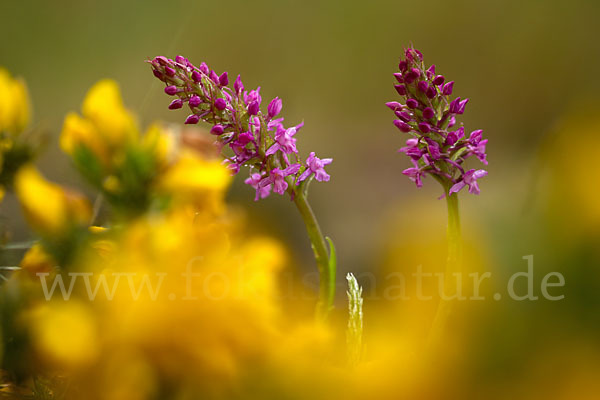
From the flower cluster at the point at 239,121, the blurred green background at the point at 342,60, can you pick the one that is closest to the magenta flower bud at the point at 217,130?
the flower cluster at the point at 239,121

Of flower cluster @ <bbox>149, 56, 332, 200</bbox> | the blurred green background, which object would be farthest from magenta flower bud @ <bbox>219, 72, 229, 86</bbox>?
the blurred green background

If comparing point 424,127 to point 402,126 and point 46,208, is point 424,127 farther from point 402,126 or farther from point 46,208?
point 46,208

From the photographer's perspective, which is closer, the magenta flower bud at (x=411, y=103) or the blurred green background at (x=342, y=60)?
the magenta flower bud at (x=411, y=103)

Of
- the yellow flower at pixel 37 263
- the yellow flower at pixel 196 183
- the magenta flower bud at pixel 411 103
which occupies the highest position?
the magenta flower bud at pixel 411 103

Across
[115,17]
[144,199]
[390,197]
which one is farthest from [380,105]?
[144,199]

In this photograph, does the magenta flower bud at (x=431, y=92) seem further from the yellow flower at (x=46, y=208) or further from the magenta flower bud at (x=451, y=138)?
the yellow flower at (x=46, y=208)

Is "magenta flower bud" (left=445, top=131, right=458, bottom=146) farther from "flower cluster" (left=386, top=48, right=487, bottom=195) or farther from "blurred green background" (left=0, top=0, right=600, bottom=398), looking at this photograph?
"blurred green background" (left=0, top=0, right=600, bottom=398)

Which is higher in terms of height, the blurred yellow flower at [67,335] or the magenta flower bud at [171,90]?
the magenta flower bud at [171,90]
